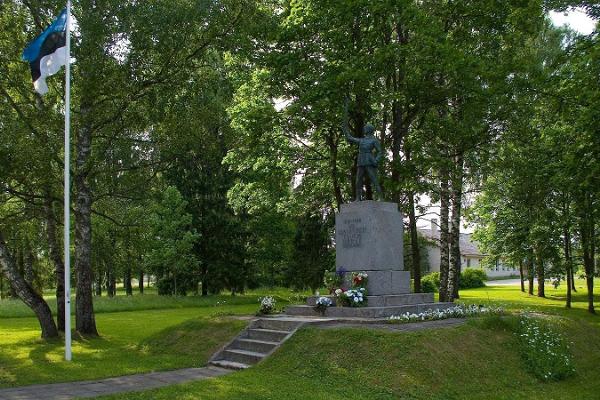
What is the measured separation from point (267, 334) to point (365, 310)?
2270 mm

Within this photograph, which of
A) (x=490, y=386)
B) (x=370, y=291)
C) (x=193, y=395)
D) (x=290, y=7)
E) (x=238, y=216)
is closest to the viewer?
(x=193, y=395)

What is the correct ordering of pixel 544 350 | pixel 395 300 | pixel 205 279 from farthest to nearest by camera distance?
pixel 205 279, pixel 395 300, pixel 544 350

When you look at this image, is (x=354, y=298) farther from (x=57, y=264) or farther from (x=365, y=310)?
(x=57, y=264)

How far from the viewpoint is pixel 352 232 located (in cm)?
1422

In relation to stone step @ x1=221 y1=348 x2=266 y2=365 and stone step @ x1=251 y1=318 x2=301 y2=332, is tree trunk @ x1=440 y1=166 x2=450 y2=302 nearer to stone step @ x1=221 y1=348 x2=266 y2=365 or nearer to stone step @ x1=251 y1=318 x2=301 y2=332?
stone step @ x1=251 y1=318 x2=301 y2=332

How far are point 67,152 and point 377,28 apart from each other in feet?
31.2

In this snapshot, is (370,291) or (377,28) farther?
(377,28)

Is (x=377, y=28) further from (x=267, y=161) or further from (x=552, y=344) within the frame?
(x=552, y=344)

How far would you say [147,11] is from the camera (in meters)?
15.5

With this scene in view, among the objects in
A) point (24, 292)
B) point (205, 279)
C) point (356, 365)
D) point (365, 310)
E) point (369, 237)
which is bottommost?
point (356, 365)

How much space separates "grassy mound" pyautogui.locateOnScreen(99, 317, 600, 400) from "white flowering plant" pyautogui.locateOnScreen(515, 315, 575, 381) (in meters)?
0.17

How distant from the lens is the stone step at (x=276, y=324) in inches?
475

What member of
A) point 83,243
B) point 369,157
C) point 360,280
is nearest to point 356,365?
point 360,280

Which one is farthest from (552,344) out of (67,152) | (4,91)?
(4,91)
